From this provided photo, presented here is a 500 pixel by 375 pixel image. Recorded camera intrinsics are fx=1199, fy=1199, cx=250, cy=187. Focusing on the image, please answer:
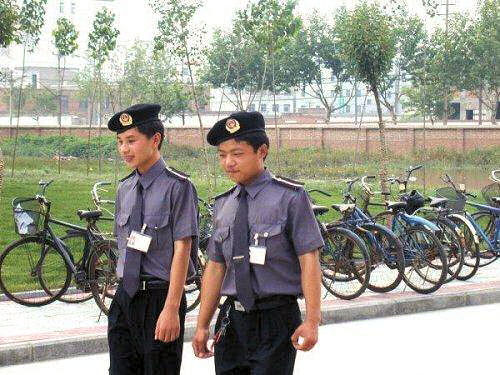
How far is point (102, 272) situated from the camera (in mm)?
9266

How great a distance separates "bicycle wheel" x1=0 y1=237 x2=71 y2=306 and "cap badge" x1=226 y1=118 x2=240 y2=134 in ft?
17.1

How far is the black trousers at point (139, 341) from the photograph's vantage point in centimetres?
493

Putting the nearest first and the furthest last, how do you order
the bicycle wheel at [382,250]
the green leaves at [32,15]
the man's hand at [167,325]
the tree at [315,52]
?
the man's hand at [167,325] → the bicycle wheel at [382,250] → the green leaves at [32,15] → the tree at [315,52]

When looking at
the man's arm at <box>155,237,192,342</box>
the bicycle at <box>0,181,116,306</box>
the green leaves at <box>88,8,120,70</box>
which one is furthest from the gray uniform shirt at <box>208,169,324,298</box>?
the green leaves at <box>88,8,120,70</box>

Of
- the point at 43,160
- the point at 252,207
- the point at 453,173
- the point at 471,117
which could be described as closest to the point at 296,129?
the point at 453,173

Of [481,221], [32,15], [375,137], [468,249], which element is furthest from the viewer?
[375,137]

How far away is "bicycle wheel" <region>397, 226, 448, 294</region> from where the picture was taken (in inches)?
431

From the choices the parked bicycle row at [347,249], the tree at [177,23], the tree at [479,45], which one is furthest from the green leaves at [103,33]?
the tree at [479,45]

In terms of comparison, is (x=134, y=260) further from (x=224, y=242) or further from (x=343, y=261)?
(x=343, y=261)

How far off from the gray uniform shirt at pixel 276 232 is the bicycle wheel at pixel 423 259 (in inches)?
255

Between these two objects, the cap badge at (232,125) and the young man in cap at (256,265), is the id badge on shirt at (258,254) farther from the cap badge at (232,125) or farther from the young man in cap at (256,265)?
the cap badge at (232,125)

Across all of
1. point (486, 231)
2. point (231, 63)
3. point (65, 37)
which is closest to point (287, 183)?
point (486, 231)

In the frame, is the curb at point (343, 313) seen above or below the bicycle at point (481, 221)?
below

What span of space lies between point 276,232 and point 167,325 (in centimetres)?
66
